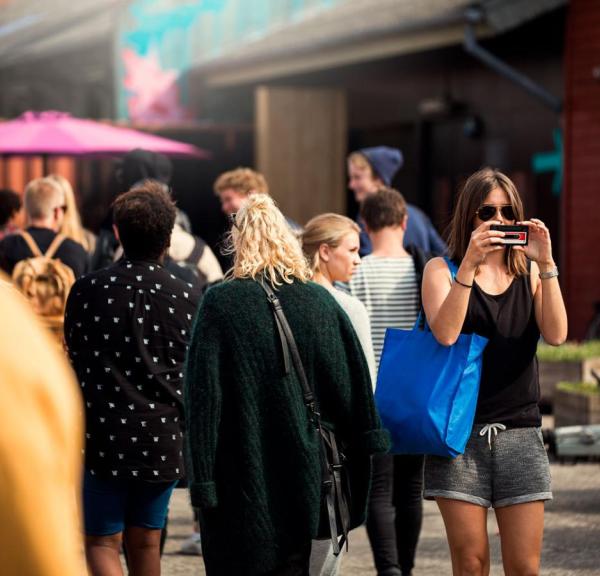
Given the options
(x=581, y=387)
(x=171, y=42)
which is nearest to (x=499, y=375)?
(x=581, y=387)

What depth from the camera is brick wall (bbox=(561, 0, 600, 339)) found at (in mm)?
13266

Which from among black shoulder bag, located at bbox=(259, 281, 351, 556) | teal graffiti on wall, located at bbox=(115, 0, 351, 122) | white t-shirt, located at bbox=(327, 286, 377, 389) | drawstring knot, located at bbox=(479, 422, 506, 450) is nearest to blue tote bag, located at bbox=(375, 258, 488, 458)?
drawstring knot, located at bbox=(479, 422, 506, 450)

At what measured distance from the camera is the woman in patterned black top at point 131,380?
4.41m

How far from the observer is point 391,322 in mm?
5797

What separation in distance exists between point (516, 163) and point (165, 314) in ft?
37.5

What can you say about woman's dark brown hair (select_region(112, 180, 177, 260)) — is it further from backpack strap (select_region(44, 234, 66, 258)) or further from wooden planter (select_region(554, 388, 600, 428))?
wooden planter (select_region(554, 388, 600, 428))

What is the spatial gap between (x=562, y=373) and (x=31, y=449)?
968 cm

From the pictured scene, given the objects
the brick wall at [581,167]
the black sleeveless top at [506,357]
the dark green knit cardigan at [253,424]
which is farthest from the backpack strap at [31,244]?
the brick wall at [581,167]

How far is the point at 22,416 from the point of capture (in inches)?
45.1

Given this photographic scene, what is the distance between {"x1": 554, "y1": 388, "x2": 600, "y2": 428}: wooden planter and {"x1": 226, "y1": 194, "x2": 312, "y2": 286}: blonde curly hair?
5.59m

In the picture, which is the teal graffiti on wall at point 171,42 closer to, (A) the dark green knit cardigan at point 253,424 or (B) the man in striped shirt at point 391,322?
(B) the man in striped shirt at point 391,322

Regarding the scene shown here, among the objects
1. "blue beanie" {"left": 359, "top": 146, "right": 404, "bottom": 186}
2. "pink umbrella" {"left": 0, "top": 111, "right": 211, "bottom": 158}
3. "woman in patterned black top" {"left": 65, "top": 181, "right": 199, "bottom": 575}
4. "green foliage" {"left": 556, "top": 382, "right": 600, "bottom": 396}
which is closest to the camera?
"woman in patterned black top" {"left": 65, "top": 181, "right": 199, "bottom": 575}

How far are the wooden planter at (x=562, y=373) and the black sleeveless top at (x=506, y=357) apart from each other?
6341 millimetres

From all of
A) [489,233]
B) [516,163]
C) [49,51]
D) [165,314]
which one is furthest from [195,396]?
[49,51]
